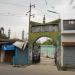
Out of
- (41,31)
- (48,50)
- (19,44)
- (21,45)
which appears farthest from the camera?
(48,50)

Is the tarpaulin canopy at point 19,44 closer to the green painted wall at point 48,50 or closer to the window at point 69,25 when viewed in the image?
the window at point 69,25

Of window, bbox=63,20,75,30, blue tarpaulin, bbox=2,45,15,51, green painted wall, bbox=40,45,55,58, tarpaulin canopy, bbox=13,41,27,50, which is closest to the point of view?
window, bbox=63,20,75,30

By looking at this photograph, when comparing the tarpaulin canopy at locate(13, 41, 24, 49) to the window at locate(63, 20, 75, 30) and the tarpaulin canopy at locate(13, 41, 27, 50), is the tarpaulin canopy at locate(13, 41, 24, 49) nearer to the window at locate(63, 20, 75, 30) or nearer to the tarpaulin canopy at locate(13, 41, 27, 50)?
the tarpaulin canopy at locate(13, 41, 27, 50)

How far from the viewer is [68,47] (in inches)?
1259

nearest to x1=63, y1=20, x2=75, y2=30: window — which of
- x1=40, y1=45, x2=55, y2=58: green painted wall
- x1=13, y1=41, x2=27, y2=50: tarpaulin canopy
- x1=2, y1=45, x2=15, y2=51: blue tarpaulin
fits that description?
x1=13, y1=41, x2=27, y2=50: tarpaulin canopy

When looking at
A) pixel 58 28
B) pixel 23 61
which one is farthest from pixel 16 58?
pixel 58 28

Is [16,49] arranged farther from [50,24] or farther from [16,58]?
[50,24]

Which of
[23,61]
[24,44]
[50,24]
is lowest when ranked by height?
[23,61]

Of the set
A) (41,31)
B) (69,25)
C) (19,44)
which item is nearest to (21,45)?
(19,44)

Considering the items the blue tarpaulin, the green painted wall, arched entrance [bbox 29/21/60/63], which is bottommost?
the green painted wall

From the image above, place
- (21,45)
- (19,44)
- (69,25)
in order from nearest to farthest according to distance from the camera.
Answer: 1. (69,25)
2. (21,45)
3. (19,44)

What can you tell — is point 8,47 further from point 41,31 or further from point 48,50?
point 48,50

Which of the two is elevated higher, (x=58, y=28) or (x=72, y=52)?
(x=58, y=28)

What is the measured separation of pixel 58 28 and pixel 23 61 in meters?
6.58
